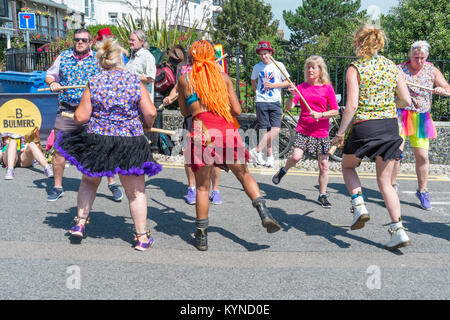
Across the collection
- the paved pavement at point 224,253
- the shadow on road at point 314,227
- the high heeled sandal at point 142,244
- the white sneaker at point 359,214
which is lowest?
the shadow on road at point 314,227

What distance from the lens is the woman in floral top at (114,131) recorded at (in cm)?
413

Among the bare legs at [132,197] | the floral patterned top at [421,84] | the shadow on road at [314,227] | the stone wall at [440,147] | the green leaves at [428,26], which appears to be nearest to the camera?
the bare legs at [132,197]

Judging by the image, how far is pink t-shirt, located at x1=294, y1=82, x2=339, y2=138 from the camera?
19.3 feet

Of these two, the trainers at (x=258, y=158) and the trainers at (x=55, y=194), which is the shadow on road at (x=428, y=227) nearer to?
the trainers at (x=258, y=158)

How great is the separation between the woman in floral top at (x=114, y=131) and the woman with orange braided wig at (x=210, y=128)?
38 centimetres

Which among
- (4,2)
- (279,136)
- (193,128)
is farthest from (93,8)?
(193,128)

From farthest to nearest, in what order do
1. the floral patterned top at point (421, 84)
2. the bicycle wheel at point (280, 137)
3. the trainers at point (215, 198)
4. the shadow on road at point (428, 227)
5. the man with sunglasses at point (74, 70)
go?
1. the bicycle wheel at point (280, 137)
2. the trainers at point (215, 198)
3. the floral patterned top at point (421, 84)
4. the man with sunglasses at point (74, 70)
5. the shadow on road at point (428, 227)

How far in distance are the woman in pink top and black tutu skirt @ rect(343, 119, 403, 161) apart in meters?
1.35

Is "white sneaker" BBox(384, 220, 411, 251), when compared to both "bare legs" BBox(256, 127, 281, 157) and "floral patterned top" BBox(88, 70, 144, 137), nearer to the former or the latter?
"floral patterned top" BBox(88, 70, 144, 137)

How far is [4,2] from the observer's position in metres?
47.0

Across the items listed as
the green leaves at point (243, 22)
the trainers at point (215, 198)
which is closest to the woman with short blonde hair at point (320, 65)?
the trainers at point (215, 198)

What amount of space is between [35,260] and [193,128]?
1.71 meters
